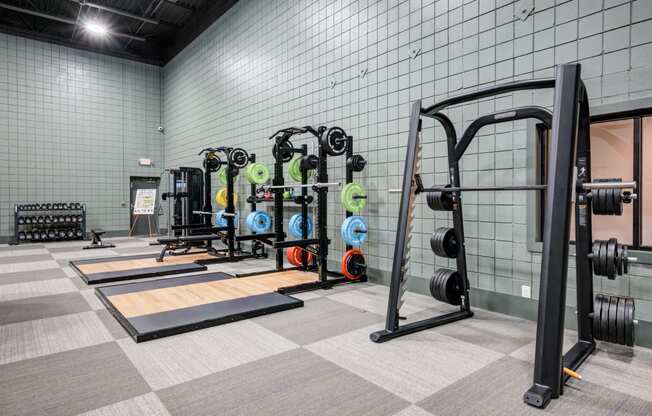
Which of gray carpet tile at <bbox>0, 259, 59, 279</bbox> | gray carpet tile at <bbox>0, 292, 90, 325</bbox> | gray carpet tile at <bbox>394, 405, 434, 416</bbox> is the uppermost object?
gray carpet tile at <bbox>0, 259, 59, 279</bbox>

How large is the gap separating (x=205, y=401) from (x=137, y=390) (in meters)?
0.40

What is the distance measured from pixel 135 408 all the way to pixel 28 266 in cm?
523

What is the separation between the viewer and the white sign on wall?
29.8 ft

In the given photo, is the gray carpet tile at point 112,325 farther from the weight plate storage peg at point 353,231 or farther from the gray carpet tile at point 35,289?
the weight plate storage peg at point 353,231

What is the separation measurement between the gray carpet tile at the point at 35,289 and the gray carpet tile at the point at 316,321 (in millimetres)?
2532

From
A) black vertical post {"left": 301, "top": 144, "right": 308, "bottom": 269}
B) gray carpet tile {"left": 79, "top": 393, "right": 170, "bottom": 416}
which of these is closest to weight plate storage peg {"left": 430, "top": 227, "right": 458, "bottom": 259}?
black vertical post {"left": 301, "top": 144, "right": 308, "bottom": 269}

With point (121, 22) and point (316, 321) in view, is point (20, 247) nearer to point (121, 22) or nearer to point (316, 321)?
point (121, 22)

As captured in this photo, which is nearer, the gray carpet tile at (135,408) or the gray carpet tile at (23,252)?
the gray carpet tile at (135,408)

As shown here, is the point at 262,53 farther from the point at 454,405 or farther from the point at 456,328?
the point at 454,405

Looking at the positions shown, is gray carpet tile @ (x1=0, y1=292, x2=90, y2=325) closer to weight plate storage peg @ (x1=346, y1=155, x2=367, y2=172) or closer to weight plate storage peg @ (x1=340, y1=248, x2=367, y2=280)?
weight plate storage peg @ (x1=340, y1=248, x2=367, y2=280)

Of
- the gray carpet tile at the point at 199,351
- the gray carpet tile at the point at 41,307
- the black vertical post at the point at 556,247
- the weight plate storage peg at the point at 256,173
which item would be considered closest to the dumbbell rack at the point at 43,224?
the weight plate storage peg at the point at 256,173

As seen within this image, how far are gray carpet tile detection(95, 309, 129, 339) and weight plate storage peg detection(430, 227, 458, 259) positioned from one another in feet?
8.01

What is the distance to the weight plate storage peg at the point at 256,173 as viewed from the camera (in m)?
5.86

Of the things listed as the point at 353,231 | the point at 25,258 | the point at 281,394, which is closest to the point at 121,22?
the point at 25,258
